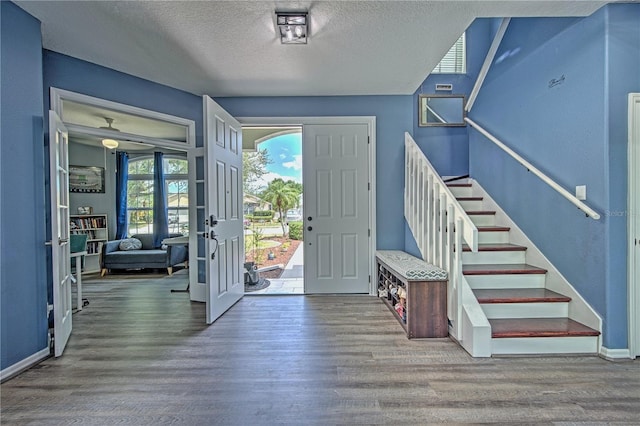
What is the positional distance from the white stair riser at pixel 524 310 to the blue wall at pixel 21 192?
11.8 feet

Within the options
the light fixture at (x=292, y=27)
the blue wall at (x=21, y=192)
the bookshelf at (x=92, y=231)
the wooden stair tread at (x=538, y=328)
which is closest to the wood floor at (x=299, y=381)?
the wooden stair tread at (x=538, y=328)

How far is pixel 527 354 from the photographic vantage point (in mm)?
2422

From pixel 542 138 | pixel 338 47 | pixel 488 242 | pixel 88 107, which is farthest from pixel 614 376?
pixel 88 107

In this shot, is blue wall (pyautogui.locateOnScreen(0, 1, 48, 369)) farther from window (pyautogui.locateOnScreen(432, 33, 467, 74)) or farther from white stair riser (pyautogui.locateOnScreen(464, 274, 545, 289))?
window (pyautogui.locateOnScreen(432, 33, 467, 74))

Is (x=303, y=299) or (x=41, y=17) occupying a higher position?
(x=41, y=17)

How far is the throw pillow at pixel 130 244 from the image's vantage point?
237 inches

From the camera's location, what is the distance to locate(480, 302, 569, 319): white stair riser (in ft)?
8.75

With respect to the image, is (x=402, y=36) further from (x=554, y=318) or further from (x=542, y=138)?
(x=554, y=318)

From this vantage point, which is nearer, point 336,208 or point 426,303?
point 426,303

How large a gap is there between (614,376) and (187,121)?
15.6 ft

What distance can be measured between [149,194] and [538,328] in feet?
23.9

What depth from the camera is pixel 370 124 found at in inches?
162

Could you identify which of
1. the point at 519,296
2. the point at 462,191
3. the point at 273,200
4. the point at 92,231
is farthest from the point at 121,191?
the point at 519,296

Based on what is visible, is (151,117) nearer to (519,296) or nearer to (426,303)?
(426,303)
